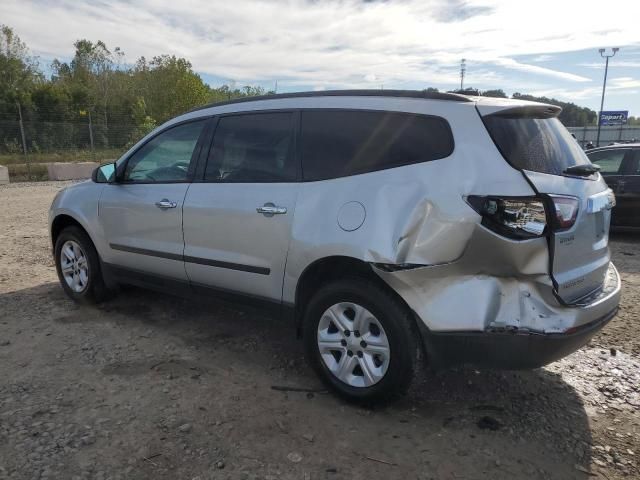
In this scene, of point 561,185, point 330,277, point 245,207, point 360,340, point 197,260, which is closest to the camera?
point 561,185

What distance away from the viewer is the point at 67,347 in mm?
4031

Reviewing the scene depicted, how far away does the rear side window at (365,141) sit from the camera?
2.90 m

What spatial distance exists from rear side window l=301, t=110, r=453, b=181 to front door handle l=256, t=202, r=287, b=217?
262 mm

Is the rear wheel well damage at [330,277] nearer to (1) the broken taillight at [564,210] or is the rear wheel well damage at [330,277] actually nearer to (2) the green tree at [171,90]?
(1) the broken taillight at [564,210]

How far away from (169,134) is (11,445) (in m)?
2.57

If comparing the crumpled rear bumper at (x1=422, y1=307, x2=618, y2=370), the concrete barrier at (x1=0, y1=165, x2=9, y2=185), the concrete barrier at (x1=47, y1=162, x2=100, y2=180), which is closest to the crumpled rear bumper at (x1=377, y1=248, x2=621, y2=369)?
the crumpled rear bumper at (x1=422, y1=307, x2=618, y2=370)

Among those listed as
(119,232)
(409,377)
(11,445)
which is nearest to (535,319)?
(409,377)

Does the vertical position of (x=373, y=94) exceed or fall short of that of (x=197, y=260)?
it exceeds it

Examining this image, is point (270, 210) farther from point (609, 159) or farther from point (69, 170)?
point (69, 170)

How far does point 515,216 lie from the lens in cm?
262

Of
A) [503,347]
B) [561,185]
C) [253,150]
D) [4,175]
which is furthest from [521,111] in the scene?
[4,175]

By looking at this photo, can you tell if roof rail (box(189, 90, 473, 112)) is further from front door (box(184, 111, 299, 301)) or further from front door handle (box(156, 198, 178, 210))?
front door handle (box(156, 198, 178, 210))

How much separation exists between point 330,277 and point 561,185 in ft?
4.65

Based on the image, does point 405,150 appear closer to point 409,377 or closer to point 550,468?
point 409,377
